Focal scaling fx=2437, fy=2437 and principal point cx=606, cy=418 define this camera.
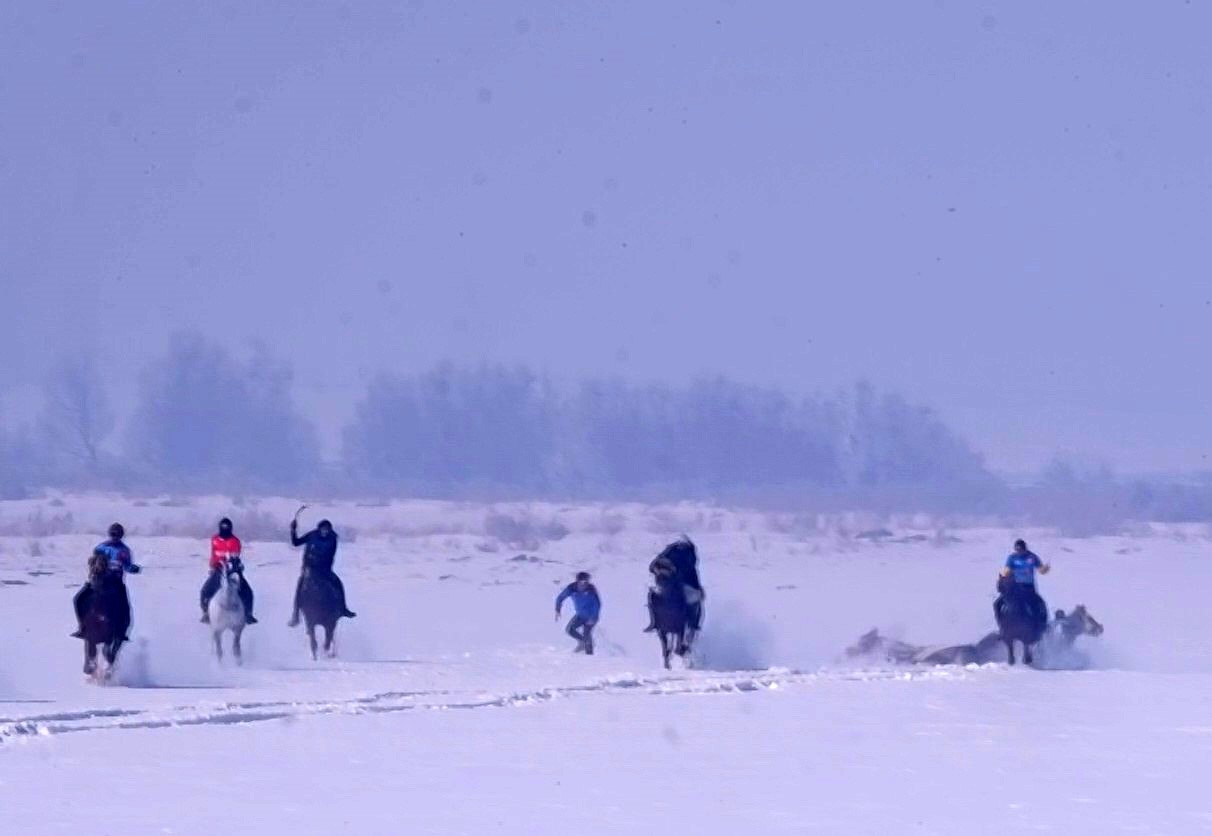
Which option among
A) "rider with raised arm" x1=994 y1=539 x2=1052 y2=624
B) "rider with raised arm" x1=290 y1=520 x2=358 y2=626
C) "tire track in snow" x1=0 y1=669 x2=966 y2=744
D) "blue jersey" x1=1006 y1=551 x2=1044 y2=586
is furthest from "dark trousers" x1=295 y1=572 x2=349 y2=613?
"blue jersey" x1=1006 y1=551 x2=1044 y2=586

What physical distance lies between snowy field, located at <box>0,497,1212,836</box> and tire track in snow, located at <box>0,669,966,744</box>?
0.06 metres

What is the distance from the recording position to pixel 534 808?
1677 centimetres

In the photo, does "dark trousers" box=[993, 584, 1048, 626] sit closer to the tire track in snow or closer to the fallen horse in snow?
the fallen horse in snow

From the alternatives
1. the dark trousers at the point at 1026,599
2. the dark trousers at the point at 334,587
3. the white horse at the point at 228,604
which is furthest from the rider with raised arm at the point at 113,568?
the dark trousers at the point at 1026,599

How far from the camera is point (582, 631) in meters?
30.7

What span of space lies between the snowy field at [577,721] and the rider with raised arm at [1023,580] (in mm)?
837

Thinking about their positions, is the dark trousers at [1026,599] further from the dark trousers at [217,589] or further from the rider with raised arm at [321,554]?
the dark trousers at [217,589]

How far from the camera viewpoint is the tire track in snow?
21109 millimetres

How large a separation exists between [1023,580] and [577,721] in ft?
28.6

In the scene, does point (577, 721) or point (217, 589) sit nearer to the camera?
point (577, 721)

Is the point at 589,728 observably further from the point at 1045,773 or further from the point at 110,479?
the point at 110,479

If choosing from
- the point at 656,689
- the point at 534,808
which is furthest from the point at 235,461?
the point at 534,808

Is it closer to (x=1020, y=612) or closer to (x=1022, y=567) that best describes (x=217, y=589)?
A: (x=1020, y=612)

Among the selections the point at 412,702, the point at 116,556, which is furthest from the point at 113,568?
the point at 412,702
